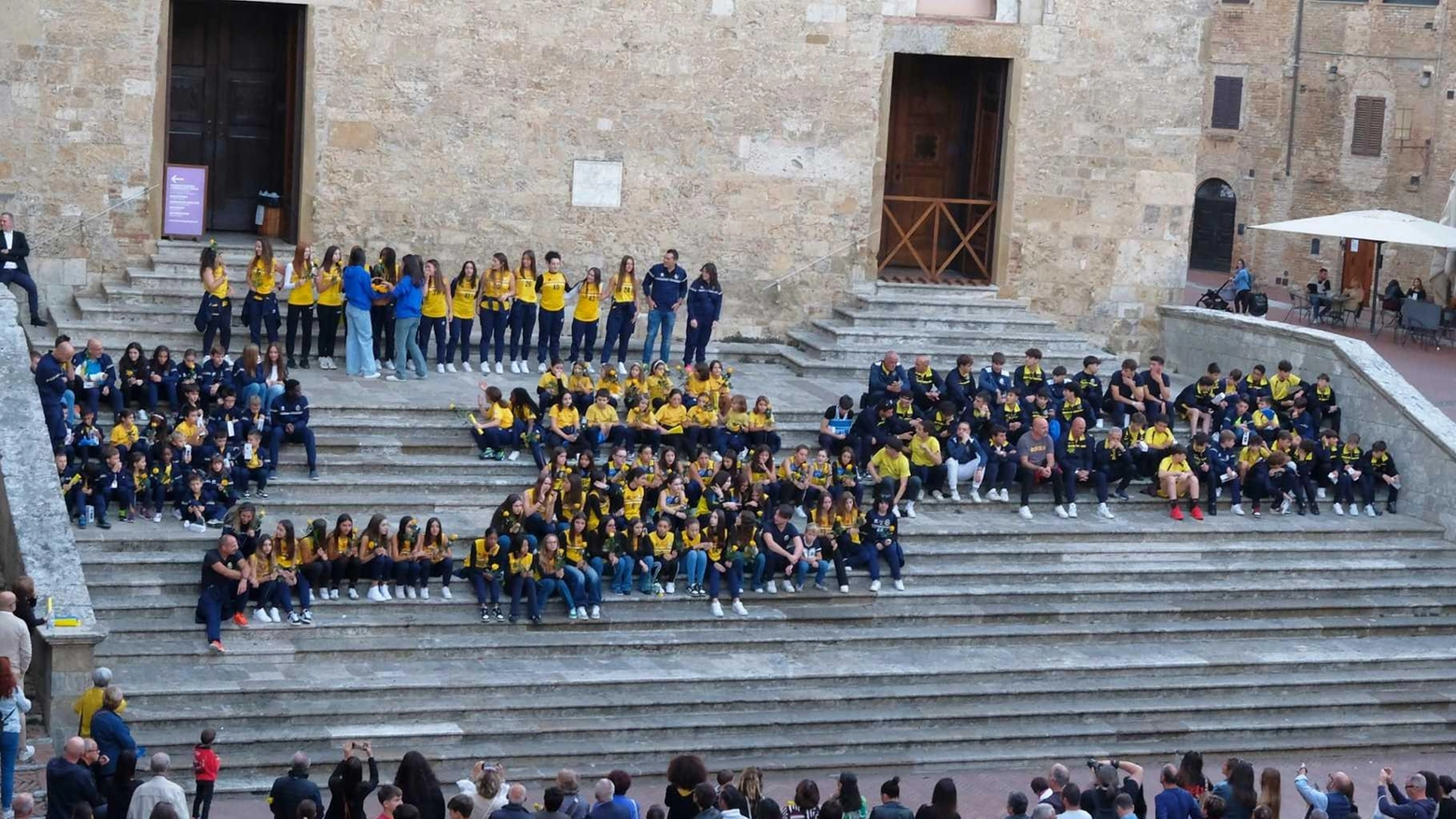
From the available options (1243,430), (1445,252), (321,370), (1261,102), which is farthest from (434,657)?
(1261,102)

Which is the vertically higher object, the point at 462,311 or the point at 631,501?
the point at 462,311

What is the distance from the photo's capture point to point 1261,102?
44.6 m

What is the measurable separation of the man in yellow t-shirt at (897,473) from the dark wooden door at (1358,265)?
22.5 meters

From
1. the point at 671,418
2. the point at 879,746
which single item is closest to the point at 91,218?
the point at 671,418

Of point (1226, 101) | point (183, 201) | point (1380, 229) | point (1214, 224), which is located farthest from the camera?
point (1214, 224)

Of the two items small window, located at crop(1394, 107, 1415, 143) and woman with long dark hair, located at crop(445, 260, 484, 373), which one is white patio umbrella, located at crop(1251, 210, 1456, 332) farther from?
woman with long dark hair, located at crop(445, 260, 484, 373)

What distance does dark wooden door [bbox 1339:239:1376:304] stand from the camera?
1642 inches

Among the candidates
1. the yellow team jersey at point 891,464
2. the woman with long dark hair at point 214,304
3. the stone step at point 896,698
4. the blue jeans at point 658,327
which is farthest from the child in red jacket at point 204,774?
the blue jeans at point 658,327

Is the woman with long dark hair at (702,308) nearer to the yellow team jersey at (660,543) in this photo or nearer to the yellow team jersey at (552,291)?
the yellow team jersey at (552,291)

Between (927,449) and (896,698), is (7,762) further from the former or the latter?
(927,449)

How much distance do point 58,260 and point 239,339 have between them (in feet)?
7.10

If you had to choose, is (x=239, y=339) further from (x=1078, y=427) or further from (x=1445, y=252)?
(x=1445, y=252)

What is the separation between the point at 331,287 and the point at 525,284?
212cm

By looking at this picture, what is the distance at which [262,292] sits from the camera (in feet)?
72.9
